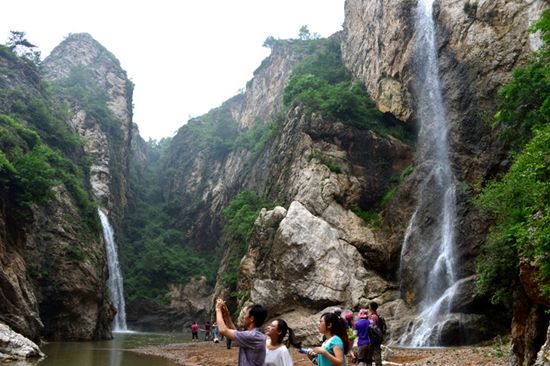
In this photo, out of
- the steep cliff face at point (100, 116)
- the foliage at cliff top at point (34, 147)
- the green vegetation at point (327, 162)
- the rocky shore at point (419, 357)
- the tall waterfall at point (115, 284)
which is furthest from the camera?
the steep cliff face at point (100, 116)

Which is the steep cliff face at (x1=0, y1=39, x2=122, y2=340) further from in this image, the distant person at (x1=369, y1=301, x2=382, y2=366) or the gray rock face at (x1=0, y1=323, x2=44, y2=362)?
the distant person at (x1=369, y1=301, x2=382, y2=366)

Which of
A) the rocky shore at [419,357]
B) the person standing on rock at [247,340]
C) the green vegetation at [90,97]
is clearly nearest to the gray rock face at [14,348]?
the rocky shore at [419,357]

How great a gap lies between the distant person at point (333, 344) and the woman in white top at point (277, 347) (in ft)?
0.90

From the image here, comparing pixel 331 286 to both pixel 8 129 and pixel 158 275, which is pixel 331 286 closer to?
pixel 8 129

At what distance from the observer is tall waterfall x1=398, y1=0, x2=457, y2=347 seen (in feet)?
71.6

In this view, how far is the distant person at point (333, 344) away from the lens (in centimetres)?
467

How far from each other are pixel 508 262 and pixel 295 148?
24.0 metres

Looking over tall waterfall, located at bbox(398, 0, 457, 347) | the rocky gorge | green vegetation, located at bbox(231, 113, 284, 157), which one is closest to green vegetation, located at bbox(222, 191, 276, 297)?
the rocky gorge

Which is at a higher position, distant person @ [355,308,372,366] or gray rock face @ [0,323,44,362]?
distant person @ [355,308,372,366]

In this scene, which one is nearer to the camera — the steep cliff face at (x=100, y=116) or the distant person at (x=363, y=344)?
the distant person at (x=363, y=344)

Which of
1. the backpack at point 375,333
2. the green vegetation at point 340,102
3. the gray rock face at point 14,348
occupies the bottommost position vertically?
the gray rock face at point 14,348

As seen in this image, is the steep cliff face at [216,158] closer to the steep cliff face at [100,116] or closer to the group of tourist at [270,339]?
the steep cliff face at [100,116]

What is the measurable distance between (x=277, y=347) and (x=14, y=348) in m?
15.4

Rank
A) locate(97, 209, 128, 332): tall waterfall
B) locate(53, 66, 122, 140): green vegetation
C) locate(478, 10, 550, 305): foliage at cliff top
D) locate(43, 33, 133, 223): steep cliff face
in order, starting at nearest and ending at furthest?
1. locate(478, 10, 550, 305): foliage at cliff top
2. locate(97, 209, 128, 332): tall waterfall
3. locate(43, 33, 133, 223): steep cliff face
4. locate(53, 66, 122, 140): green vegetation
